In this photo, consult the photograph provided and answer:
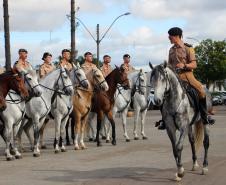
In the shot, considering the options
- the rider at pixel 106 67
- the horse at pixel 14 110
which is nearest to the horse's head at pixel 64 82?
the horse at pixel 14 110

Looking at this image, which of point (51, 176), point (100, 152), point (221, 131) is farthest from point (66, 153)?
point (221, 131)

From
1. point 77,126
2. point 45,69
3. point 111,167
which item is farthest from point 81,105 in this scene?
point 111,167

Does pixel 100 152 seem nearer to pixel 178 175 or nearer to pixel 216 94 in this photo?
pixel 178 175

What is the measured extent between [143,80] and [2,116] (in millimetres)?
7909

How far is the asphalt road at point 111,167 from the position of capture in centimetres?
1154

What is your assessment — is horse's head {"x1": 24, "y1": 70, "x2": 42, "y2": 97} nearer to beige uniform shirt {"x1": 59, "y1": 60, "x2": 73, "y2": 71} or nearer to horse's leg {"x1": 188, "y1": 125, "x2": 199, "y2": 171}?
beige uniform shirt {"x1": 59, "y1": 60, "x2": 73, "y2": 71}

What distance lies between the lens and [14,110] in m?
15.2

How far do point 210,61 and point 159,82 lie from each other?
75998 millimetres

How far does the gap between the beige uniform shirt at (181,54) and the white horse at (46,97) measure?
5.39 meters

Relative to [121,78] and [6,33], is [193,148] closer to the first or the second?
[121,78]

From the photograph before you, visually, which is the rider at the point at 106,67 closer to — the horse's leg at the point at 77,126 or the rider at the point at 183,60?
the horse's leg at the point at 77,126

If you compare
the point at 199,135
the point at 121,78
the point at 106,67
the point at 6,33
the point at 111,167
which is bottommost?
the point at 111,167

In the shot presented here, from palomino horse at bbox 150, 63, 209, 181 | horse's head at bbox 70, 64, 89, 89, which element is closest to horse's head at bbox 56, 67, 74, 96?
horse's head at bbox 70, 64, 89, 89

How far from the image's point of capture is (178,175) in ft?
37.2
